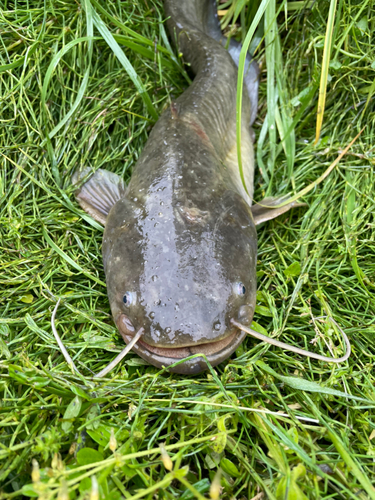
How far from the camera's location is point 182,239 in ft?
6.44

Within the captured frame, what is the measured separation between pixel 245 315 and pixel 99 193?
3.85ft

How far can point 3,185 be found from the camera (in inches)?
98.0

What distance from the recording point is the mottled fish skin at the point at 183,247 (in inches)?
71.3

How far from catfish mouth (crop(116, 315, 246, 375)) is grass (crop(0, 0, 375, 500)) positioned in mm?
70

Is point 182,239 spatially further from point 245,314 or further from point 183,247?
point 245,314

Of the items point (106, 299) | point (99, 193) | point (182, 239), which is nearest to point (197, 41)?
point (99, 193)

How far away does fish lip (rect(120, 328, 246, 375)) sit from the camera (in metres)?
1.77

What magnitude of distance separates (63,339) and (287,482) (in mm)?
1190

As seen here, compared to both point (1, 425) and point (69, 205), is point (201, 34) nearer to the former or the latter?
point (69, 205)

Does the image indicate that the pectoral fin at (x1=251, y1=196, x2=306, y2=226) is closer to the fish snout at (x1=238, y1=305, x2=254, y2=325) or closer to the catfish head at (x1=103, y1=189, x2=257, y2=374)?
the catfish head at (x1=103, y1=189, x2=257, y2=374)

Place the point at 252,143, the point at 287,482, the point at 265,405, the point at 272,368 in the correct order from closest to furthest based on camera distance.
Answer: the point at 287,482, the point at 265,405, the point at 272,368, the point at 252,143

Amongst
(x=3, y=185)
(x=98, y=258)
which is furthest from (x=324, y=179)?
(x=3, y=185)

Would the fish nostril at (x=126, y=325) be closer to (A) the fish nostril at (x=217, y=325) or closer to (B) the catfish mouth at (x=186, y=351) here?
(B) the catfish mouth at (x=186, y=351)

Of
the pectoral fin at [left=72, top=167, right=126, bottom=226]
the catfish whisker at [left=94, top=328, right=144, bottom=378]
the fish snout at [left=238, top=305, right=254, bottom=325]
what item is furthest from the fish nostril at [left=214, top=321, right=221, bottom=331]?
the pectoral fin at [left=72, top=167, right=126, bottom=226]
